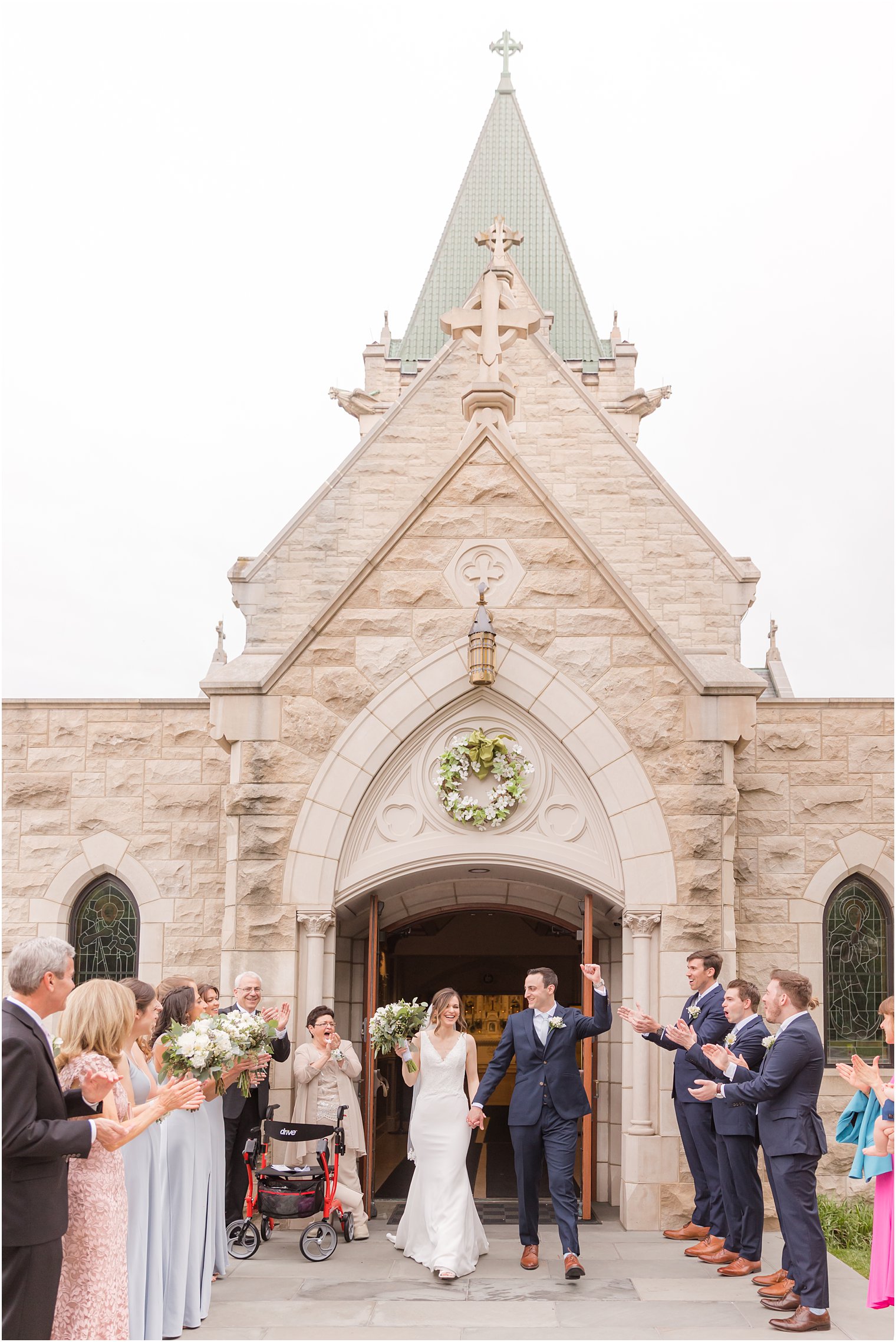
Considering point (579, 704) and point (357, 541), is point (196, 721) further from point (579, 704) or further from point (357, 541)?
point (357, 541)

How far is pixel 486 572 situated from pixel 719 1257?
17.1 ft

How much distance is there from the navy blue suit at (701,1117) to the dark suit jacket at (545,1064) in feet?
1.54

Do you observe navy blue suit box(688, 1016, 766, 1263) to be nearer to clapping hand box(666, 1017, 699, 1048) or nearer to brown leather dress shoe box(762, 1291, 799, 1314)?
clapping hand box(666, 1017, 699, 1048)

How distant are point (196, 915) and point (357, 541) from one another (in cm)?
602

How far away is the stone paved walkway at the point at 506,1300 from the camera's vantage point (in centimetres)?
660

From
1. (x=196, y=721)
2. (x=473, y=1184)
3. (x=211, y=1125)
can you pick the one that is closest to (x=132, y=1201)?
(x=211, y=1125)

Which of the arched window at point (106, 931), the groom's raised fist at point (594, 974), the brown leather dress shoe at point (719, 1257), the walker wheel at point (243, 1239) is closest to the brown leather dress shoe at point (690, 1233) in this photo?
the brown leather dress shoe at point (719, 1257)

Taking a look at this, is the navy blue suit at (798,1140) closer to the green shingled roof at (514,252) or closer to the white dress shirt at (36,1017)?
the white dress shirt at (36,1017)

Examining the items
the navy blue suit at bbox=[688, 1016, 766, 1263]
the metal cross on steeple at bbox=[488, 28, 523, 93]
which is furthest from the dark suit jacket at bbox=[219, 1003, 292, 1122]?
the metal cross on steeple at bbox=[488, 28, 523, 93]

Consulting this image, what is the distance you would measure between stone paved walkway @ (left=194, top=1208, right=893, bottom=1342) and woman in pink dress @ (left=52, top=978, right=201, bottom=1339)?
5.69 ft

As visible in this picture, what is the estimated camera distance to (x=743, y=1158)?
7.77m

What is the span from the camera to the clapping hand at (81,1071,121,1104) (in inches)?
183

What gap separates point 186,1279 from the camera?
654 centimetres

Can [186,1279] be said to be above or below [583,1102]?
below
